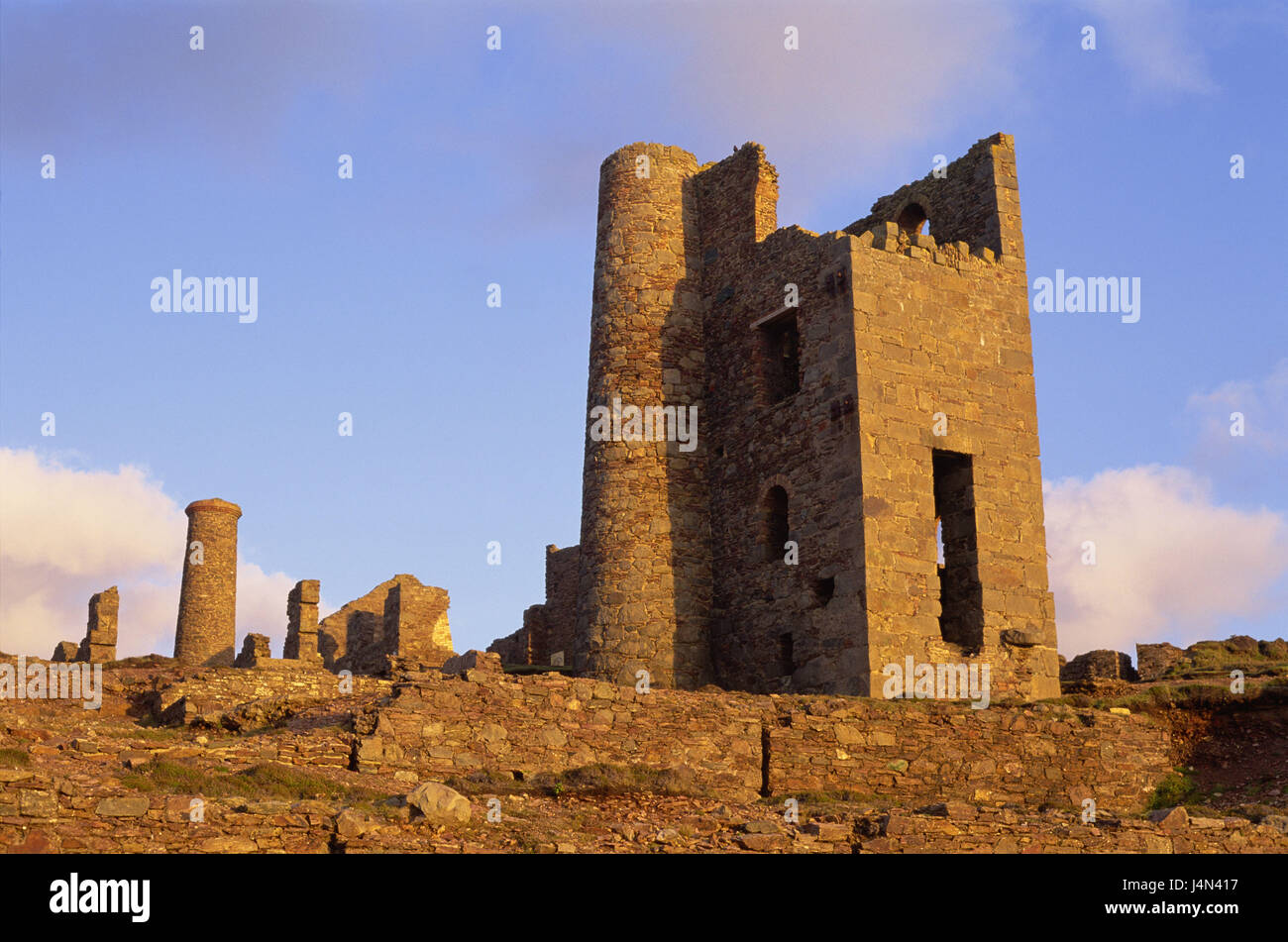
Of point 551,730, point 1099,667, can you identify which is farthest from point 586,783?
point 1099,667

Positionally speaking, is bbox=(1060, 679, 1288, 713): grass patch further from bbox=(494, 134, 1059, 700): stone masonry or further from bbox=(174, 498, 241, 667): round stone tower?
bbox=(174, 498, 241, 667): round stone tower

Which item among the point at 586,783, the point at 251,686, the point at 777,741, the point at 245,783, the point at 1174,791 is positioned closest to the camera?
the point at 245,783

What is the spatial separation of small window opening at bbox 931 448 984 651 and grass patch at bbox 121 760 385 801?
36.2 feet

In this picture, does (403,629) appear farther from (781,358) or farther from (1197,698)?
(1197,698)

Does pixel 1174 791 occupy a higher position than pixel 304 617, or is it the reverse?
pixel 304 617

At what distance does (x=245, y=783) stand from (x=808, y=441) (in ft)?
38.4

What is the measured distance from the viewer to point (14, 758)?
13664mm

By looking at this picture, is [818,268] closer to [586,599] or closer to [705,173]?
[705,173]

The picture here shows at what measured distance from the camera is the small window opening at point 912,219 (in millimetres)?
26031

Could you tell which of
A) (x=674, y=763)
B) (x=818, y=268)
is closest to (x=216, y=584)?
(x=818, y=268)

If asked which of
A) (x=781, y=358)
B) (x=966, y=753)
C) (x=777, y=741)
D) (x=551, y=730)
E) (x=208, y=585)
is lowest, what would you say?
(x=966, y=753)

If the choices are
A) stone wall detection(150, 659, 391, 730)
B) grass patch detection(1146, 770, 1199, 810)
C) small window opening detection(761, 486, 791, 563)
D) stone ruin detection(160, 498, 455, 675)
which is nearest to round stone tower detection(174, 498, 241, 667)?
stone ruin detection(160, 498, 455, 675)

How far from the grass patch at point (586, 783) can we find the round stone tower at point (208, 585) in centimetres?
2250

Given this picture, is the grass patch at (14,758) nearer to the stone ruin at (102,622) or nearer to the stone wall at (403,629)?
the stone wall at (403,629)
